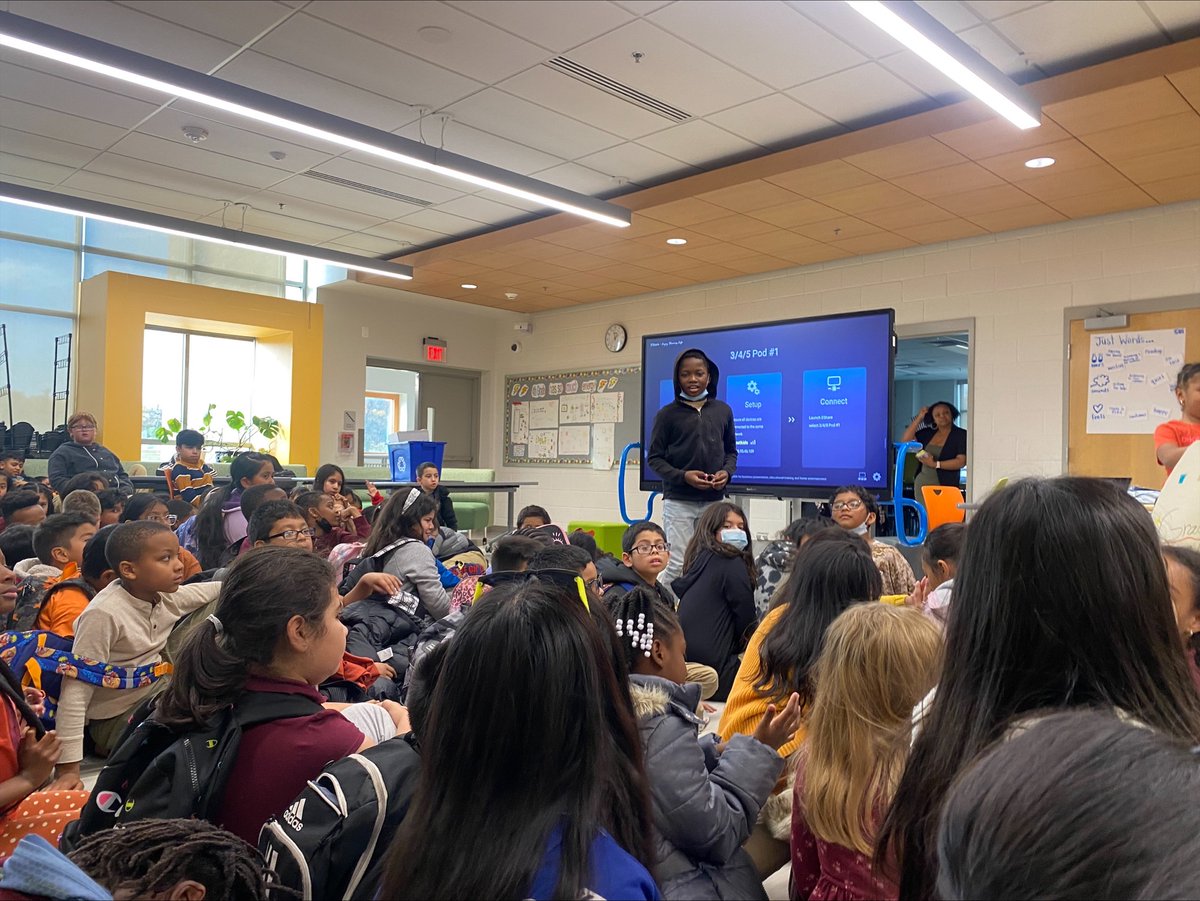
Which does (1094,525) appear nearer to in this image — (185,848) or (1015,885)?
(1015,885)

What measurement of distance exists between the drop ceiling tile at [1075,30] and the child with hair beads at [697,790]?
11.9 ft

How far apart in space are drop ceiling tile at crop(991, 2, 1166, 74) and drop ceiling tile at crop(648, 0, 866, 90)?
72 centimetres

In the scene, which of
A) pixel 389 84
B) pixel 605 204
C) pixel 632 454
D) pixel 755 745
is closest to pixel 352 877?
pixel 755 745

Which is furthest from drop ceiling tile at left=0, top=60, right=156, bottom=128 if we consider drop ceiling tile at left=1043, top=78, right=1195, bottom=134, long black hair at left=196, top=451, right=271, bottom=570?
drop ceiling tile at left=1043, top=78, right=1195, bottom=134

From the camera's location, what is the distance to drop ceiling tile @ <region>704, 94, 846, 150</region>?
4738mm

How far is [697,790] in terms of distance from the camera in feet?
4.47

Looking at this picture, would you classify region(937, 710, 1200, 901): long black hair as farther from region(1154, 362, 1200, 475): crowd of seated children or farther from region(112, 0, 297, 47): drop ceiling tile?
region(112, 0, 297, 47): drop ceiling tile

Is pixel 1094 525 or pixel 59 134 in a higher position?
pixel 59 134

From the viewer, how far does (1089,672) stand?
849 millimetres

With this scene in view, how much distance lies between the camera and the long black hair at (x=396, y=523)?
10.6ft

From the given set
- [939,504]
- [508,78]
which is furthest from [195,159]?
[939,504]

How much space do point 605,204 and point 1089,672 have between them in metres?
5.33

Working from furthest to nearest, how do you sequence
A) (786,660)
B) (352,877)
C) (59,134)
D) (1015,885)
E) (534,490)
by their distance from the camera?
(534,490) → (59,134) → (786,660) → (352,877) → (1015,885)

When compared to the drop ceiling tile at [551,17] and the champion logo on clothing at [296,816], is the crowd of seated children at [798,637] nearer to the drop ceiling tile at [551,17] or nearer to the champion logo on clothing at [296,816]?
the champion logo on clothing at [296,816]
